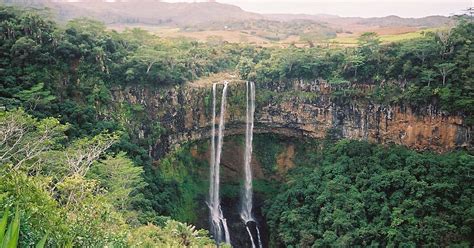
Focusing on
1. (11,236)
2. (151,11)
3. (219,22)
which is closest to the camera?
(11,236)

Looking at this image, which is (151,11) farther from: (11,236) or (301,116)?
(11,236)

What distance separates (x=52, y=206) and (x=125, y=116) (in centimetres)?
1373

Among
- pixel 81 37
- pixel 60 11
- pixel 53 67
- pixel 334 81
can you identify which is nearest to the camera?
pixel 53 67

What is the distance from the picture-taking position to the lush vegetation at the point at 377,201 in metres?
16.7

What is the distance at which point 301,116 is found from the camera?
24094mm

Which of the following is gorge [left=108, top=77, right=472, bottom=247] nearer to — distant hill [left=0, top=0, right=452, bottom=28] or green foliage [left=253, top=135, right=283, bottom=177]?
green foliage [left=253, top=135, right=283, bottom=177]

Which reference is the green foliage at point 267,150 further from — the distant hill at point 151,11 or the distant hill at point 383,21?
the distant hill at point 151,11

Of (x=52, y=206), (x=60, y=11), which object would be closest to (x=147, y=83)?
(x=52, y=206)

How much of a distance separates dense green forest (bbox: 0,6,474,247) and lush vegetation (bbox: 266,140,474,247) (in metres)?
0.05

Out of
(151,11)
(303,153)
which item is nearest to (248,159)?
(303,153)

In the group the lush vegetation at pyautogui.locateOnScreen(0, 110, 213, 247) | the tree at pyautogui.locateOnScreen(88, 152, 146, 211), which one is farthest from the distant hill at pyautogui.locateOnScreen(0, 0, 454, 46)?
the lush vegetation at pyautogui.locateOnScreen(0, 110, 213, 247)

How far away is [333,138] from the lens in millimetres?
23562

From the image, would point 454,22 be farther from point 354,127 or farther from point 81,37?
point 81,37

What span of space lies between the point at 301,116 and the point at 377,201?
7030 millimetres
